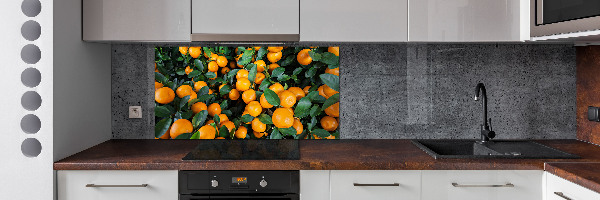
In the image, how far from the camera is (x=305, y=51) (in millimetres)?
2568

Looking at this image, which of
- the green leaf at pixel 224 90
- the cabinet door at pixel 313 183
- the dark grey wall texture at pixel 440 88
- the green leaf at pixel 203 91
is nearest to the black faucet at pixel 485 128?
the dark grey wall texture at pixel 440 88

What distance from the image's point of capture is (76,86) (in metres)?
2.17

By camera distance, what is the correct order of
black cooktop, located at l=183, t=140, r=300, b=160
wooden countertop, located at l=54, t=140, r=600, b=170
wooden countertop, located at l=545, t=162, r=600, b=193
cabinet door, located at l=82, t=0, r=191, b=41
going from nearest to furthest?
wooden countertop, located at l=545, t=162, r=600, b=193, wooden countertop, located at l=54, t=140, r=600, b=170, black cooktop, located at l=183, t=140, r=300, b=160, cabinet door, located at l=82, t=0, r=191, b=41

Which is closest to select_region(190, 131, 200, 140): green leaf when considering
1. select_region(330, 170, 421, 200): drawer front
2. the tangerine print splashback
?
the tangerine print splashback

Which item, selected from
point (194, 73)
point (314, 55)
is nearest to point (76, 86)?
point (194, 73)

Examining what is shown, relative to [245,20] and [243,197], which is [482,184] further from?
[245,20]

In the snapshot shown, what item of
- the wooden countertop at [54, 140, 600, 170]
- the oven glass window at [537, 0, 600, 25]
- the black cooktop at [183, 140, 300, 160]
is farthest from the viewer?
the black cooktop at [183, 140, 300, 160]

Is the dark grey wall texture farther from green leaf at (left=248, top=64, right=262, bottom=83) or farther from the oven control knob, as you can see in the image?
the oven control knob
